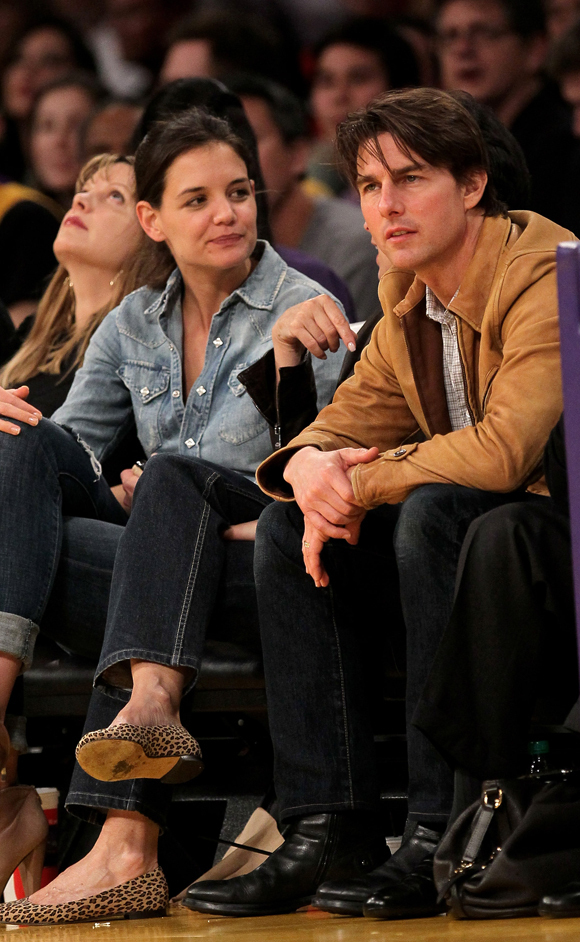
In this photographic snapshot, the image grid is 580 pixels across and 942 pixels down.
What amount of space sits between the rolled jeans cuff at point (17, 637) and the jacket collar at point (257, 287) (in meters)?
0.76

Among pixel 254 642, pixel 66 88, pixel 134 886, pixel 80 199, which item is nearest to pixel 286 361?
pixel 254 642

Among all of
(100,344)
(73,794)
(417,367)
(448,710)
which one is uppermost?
(100,344)

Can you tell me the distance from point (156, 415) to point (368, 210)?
28.1 inches

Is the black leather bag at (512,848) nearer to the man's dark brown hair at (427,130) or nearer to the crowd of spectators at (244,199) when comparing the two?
the crowd of spectators at (244,199)

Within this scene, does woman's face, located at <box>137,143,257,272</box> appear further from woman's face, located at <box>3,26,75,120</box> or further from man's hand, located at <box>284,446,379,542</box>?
woman's face, located at <box>3,26,75,120</box>

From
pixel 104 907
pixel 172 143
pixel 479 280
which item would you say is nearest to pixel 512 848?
pixel 104 907

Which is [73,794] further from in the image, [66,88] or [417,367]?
[66,88]

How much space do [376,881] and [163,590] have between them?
529 mm

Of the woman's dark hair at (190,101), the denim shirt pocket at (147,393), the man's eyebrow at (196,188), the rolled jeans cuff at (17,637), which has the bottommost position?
the rolled jeans cuff at (17,637)

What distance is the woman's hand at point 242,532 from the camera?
1.95m

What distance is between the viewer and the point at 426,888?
4.92 ft

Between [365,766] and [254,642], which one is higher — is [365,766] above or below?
below

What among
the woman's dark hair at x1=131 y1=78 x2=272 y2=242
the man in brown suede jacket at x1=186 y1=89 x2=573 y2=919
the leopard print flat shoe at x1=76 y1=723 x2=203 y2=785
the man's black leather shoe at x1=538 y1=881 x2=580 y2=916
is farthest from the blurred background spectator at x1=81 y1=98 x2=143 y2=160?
the man's black leather shoe at x1=538 y1=881 x2=580 y2=916

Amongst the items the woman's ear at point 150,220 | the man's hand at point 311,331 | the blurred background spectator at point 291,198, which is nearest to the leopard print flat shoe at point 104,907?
the man's hand at point 311,331
